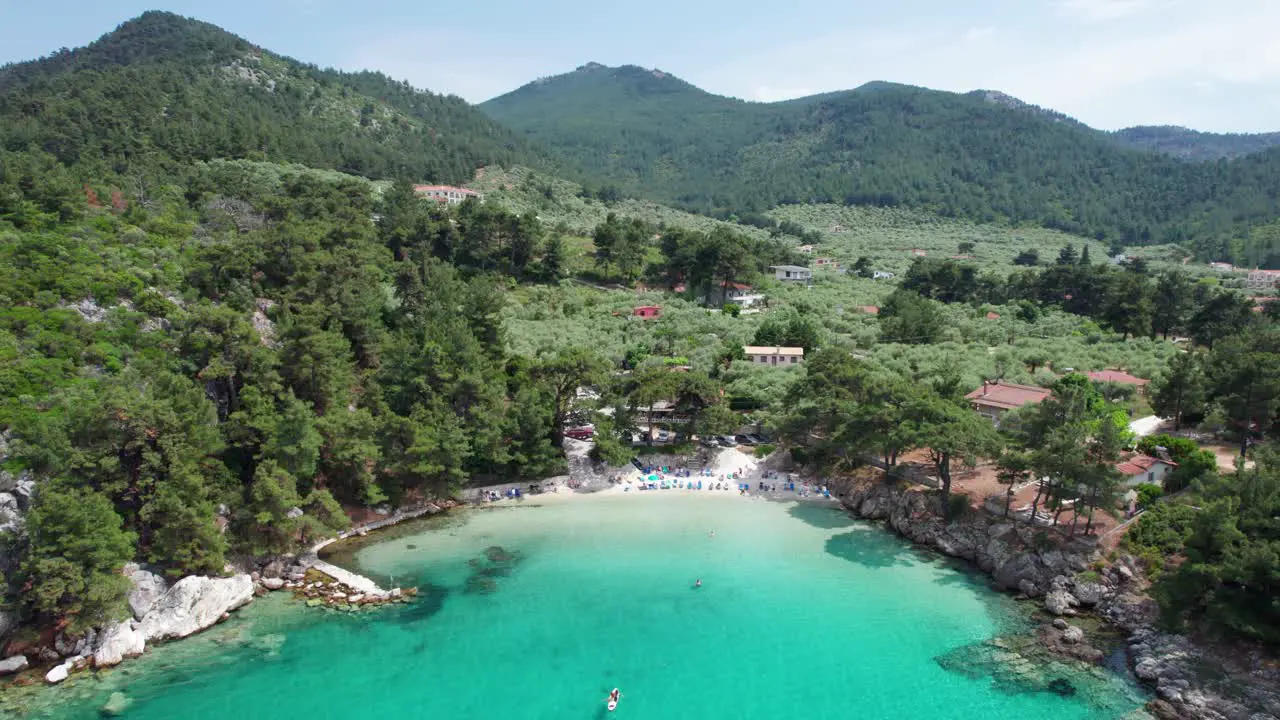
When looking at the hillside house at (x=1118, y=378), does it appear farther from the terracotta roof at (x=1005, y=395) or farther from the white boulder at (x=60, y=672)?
the white boulder at (x=60, y=672)

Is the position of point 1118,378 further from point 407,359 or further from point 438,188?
point 438,188

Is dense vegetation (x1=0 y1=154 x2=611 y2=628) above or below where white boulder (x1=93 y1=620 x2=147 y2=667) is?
above

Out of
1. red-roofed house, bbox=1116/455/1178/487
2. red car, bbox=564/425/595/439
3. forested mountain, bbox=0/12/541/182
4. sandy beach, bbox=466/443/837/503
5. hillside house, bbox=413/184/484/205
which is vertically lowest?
sandy beach, bbox=466/443/837/503

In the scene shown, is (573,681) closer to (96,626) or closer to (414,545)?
(414,545)

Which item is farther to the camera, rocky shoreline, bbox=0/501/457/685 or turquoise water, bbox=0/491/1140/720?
rocky shoreline, bbox=0/501/457/685

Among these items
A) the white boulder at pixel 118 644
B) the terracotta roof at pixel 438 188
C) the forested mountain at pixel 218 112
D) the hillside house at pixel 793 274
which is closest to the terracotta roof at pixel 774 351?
the hillside house at pixel 793 274

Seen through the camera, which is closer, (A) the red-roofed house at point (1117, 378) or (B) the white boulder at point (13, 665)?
(B) the white boulder at point (13, 665)

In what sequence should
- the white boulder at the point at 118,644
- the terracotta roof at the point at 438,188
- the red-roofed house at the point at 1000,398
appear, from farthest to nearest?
the terracotta roof at the point at 438,188
the red-roofed house at the point at 1000,398
the white boulder at the point at 118,644

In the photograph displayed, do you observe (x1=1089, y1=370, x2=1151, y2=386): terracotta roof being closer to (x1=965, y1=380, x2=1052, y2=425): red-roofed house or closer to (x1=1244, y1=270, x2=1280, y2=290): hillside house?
(x1=965, y1=380, x2=1052, y2=425): red-roofed house

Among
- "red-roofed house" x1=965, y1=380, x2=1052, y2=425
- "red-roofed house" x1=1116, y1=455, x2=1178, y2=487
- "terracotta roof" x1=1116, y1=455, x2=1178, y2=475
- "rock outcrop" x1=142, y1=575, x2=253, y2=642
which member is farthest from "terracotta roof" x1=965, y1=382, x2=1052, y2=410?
"rock outcrop" x1=142, y1=575, x2=253, y2=642
